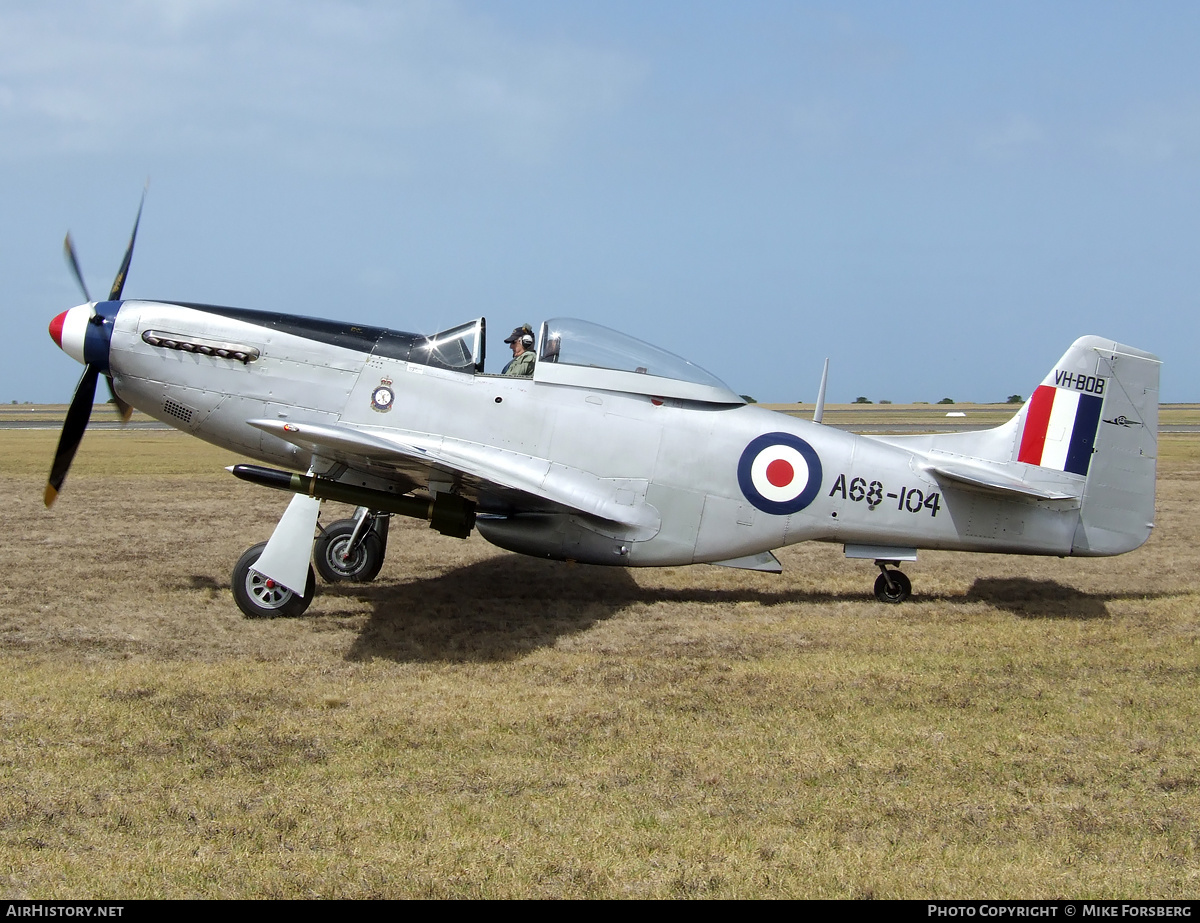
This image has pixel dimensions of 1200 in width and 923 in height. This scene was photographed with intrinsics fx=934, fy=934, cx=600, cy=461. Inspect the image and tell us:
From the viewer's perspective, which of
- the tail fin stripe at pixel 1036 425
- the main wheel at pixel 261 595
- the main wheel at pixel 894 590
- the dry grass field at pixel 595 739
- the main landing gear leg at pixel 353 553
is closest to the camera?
the dry grass field at pixel 595 739

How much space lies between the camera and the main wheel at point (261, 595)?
7004 millimetres

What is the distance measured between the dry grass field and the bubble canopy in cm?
185

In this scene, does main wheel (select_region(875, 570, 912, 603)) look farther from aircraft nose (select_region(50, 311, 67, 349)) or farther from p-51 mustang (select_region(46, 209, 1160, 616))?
aircraft nose (select_region(50, 311, 67, 349))

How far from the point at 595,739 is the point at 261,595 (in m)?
3.47

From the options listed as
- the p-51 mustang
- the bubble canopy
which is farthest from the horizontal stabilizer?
the bubble canopy

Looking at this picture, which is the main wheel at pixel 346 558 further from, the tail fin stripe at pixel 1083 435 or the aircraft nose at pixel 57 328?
the tail fin stripe at pixel 1083 435

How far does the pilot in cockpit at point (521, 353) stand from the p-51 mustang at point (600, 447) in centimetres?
13

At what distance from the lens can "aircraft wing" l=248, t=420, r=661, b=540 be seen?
21.1 ft

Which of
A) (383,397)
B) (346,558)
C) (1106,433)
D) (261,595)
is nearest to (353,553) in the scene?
(346,558)

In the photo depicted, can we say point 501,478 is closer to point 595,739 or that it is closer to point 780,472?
point 780,472

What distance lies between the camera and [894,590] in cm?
815

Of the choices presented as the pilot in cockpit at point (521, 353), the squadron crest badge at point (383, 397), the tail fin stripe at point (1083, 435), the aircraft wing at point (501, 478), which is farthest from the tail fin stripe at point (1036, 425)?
the squadron crest badge at point (383, 397)

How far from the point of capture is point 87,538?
10.3m

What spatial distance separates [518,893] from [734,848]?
0.86 metres
